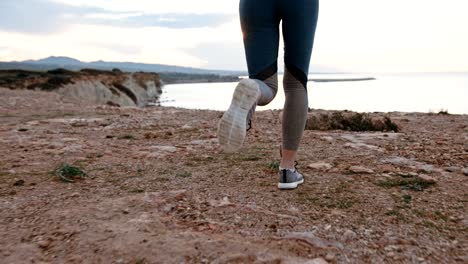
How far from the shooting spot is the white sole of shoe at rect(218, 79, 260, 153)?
2.15 m

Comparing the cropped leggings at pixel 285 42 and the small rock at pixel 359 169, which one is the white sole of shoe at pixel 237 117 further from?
the small rock at pixel 359 169

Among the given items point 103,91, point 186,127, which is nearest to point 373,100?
point 103,91

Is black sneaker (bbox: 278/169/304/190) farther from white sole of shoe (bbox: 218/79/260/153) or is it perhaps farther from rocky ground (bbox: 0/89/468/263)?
white sole of shoe (bbox: 218/79/260/153)

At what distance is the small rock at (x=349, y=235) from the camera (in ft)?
6.49

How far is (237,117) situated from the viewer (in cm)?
216

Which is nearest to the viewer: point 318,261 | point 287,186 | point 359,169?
point 318,261

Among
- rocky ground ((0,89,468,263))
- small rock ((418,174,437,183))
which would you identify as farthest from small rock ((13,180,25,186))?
small rock ((418,174,437,183))

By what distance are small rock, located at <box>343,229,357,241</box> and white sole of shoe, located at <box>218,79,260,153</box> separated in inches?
27.5

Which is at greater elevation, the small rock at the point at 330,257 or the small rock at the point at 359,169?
the small rock at the point at 359,169

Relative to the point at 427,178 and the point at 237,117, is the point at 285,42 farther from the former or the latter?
the point at 427,178

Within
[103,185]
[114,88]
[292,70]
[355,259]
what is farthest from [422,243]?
[114,88]

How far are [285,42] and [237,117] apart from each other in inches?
28.5

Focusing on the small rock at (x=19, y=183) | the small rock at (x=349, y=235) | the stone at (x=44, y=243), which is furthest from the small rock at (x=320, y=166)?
the small rock at (x=19, y=183)

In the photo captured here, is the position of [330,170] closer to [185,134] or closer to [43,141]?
[185,134]
